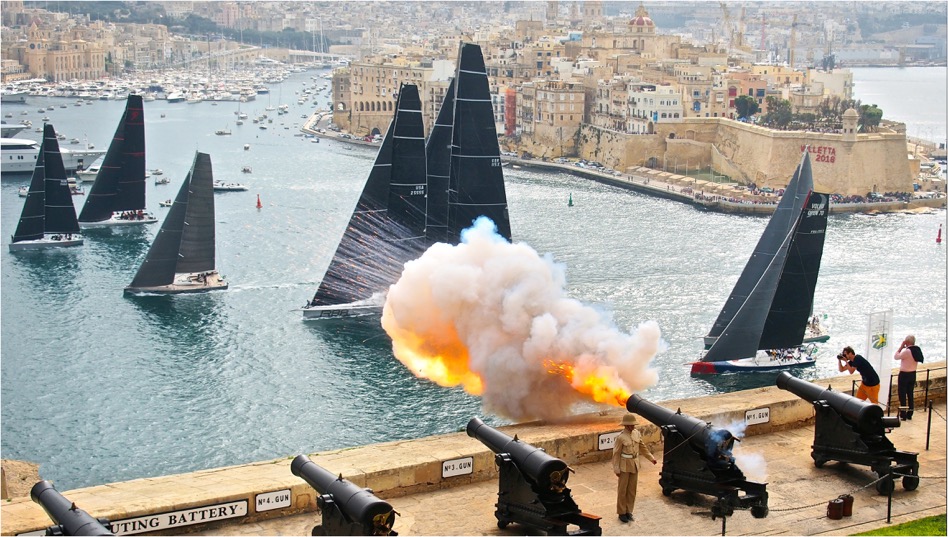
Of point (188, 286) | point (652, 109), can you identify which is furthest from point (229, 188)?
point (652, 109)

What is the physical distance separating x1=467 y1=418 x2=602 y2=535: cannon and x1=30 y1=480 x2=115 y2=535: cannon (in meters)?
2.88

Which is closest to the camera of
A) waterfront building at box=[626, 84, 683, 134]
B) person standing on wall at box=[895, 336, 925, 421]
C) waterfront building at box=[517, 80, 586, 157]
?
person standing on wall at box=[895, 336, 925, 421]

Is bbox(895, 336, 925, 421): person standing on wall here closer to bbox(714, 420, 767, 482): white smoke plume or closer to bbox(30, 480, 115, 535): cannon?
bbox(714, 420, 767, 482): white smoke plume

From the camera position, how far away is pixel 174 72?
175375 millimetres

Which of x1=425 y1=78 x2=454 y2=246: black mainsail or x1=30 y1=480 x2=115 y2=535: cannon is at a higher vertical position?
x1=30 y1=480 x2=115 y2=535: cannon

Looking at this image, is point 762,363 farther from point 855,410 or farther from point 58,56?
point 58,56

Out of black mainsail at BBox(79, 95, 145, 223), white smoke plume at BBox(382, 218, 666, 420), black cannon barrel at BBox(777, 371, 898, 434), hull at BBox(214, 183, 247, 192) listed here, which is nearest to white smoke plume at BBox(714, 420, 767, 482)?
black cannon barrel at BBox(777, 371, 898, 434)

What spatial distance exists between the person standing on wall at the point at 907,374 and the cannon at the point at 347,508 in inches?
244

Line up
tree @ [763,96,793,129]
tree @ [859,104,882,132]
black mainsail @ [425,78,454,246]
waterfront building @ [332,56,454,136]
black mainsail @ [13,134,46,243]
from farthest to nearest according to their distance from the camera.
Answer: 1. waterfront building @ [332,56,454,136]
2. tree @ [763,96,793,129]
3. tree @ [859,104,882,132]
4. black mainsail @ [13,134,46,243]
5. black mainsail @ [425,78,454,246]

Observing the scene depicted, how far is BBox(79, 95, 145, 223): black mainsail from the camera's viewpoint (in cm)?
5797

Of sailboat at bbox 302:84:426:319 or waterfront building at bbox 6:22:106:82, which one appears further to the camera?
waterfront building at bbox 6:22:106:82

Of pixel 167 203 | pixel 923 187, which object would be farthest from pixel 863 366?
pixel 923 187

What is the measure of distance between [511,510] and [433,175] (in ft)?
99.8

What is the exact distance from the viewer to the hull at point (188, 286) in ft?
141
